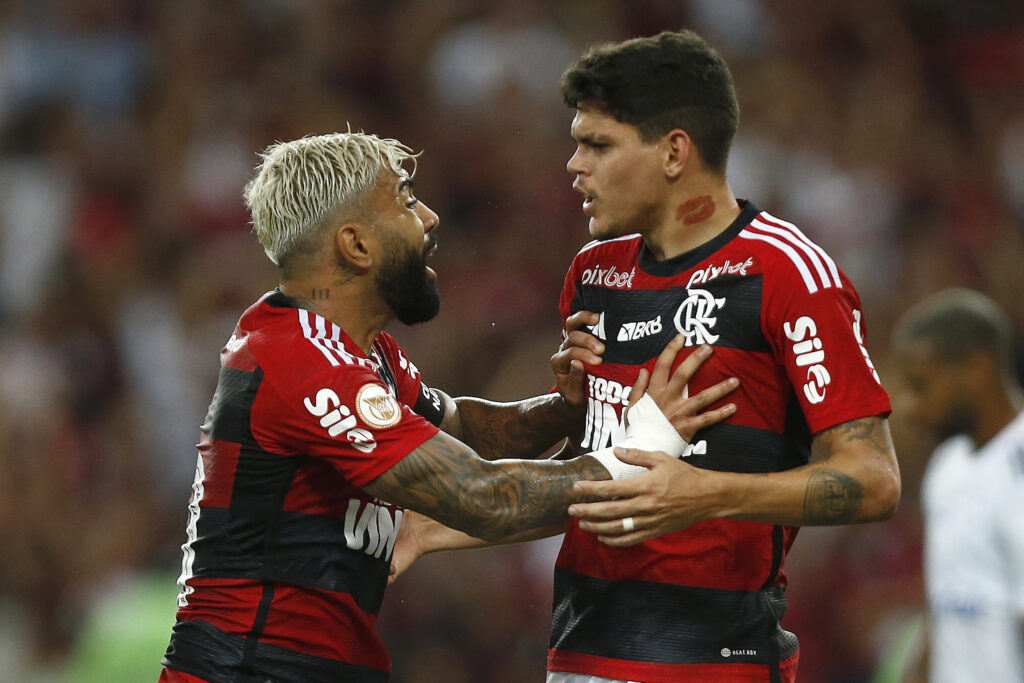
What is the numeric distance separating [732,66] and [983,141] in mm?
1664

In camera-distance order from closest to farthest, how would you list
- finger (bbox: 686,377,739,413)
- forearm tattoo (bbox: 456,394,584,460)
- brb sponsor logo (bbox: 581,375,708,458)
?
finger (bbox: 686,377,739,413), brb sponsor logo (bbox: 581,375,708,458), forearm tattoo (bbox: 456,394,584,460)

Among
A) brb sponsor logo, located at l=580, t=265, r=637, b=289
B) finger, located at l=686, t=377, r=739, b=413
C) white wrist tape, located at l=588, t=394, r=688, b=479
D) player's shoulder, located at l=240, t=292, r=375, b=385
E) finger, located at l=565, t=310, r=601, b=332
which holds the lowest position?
white wrist tape, located at l=588, t=394, r=688, b=479

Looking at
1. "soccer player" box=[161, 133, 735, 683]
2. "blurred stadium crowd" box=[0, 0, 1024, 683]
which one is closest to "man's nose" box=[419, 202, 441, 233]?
"soccer player" box=[161, 133, 735, 683]

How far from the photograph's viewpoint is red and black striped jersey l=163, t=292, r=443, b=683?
316 cm

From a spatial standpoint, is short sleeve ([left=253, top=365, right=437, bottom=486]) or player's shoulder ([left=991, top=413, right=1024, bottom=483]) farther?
player's shoulder ([left=991, top=413, right=1024, bottom=483])

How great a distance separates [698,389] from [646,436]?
7.4 inches

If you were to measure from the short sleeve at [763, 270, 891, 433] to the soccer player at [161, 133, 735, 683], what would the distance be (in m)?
0.20

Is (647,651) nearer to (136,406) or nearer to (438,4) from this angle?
(136,406)

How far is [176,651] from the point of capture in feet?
10.8

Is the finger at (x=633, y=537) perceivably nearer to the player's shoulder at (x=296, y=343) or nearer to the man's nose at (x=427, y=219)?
the player's shoulder at (x=296, y=343)

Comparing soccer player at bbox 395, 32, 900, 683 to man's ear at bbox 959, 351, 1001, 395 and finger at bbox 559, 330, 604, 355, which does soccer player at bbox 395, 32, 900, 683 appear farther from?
man's ear at bbox 959, 351, 1001, 395

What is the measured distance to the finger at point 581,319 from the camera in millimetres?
3406

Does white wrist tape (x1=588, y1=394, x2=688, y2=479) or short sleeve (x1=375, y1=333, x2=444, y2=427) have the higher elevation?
short sleeve (x1=375, y1=333, x2=444, y2=427)

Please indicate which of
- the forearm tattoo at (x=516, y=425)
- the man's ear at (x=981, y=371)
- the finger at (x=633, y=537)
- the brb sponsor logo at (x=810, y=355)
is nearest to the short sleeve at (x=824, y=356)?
the brb sponsor logo at (x=810, y=355)
